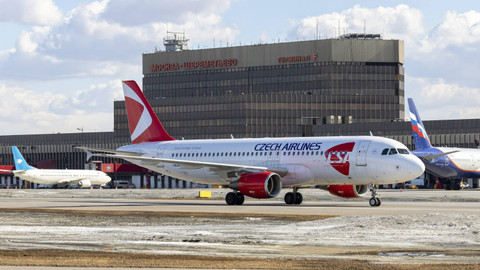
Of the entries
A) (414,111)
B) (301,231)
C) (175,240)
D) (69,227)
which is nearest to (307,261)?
(175,240)

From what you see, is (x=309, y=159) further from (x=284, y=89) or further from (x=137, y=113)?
(x=284, y=89)

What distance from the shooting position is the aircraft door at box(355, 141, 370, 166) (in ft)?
147

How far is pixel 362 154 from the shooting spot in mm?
45062

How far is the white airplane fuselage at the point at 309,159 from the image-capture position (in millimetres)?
44531

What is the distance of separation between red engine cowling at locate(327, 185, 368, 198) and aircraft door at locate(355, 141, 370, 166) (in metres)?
2.83

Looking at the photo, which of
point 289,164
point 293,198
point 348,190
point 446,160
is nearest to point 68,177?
point 446,160

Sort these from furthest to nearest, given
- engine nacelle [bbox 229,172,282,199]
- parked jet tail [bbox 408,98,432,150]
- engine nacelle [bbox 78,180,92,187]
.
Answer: engine nacelle [bbox 78,180,92,187] < parked jet tail [bbox 408,98,432,150] < engine nacelle [bbox 229,172,282,199]

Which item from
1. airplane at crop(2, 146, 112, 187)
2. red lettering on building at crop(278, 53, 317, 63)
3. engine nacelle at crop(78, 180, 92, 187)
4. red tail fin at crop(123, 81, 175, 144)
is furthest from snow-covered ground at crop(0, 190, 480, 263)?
red lettering on building at crop(278, 53, 317, 63)

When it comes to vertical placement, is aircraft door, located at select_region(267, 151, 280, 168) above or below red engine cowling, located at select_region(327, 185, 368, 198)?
above

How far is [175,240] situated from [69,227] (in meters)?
7.12

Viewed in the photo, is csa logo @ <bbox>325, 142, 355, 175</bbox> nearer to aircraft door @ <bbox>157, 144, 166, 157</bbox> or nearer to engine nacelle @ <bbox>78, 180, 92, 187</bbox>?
aircraft door @ <bbox>157, 144, 166, 157</bbox>

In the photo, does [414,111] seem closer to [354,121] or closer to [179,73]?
[354,121]

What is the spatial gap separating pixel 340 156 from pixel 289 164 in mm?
3620

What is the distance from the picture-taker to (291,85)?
184 metres
